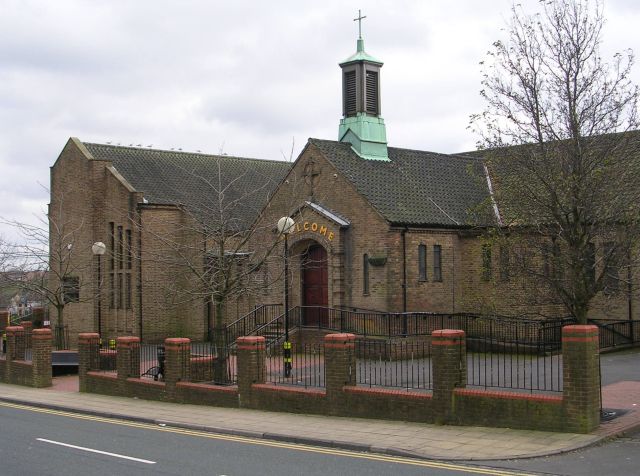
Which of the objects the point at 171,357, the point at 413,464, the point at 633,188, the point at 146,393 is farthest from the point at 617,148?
the point at 146,393

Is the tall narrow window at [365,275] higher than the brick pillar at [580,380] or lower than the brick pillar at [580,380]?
higher

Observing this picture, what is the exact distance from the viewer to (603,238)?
14766 mm

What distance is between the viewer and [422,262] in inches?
1085

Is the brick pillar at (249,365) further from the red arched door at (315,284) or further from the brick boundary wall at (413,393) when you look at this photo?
the red arched door at (315,284)

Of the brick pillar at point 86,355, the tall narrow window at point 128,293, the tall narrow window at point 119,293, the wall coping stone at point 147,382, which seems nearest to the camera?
the wall coping stone at point 147,382

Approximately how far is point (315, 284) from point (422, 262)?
14.0 feet

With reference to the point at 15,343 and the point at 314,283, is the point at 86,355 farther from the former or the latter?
the point at 314,283

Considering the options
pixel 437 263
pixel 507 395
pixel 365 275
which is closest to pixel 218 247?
pixel 365 275

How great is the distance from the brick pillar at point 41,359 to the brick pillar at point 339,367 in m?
12.2

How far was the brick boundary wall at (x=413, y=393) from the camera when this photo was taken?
42.5 feet

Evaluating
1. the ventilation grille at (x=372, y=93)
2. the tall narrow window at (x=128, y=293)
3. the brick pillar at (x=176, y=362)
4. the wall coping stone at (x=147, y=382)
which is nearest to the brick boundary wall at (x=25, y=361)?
the wall coping stone at (x=147, y=382)

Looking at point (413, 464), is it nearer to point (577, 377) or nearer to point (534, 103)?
point (577, 377)

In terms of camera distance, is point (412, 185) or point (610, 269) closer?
point (610, 269)

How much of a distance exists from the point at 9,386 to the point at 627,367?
744 inches
